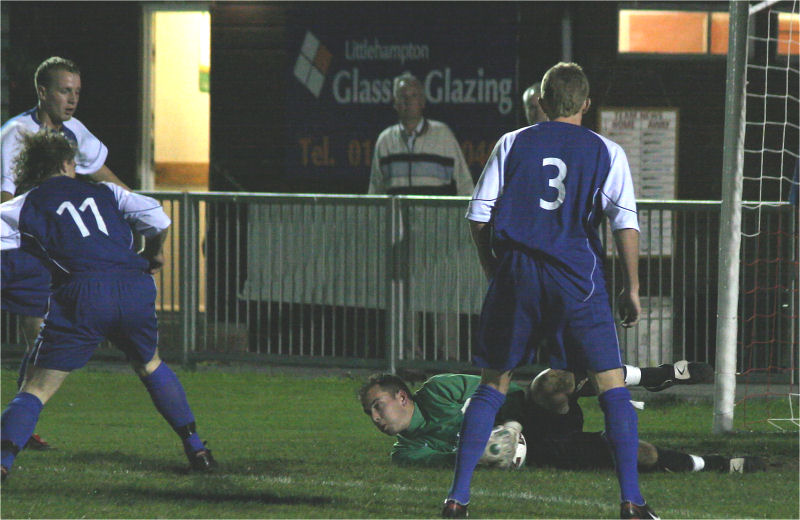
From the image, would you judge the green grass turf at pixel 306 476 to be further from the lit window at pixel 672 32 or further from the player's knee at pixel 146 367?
the lit window at pixel 672 32

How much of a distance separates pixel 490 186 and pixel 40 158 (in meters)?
2.15

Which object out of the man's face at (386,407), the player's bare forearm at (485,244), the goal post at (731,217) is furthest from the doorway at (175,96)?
the player's bare forearm at (485,244)

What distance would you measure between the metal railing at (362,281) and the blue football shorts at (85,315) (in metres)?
4.57

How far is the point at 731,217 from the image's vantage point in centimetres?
843

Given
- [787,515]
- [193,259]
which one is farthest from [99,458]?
[193,259]

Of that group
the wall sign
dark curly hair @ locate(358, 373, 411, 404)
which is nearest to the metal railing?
the wall sign

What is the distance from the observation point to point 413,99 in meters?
10.9

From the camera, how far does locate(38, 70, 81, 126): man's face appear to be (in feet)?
24.7

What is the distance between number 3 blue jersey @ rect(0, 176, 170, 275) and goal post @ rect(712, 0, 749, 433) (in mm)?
3753

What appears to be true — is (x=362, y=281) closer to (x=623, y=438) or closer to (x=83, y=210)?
(x=83, y=210)

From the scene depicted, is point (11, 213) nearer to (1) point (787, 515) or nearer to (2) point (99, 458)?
(2) point (99, 458)

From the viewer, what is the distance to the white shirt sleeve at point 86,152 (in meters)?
7.90

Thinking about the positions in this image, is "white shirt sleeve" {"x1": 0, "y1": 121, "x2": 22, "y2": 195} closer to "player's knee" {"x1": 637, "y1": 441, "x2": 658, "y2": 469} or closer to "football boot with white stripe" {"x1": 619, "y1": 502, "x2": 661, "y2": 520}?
"player's knee" {"x1": 637, "y1": 441, "x2": 658, "y2": 469}

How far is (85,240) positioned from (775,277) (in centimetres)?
599
